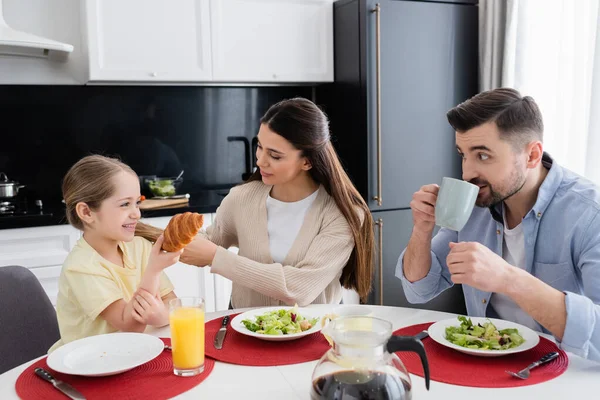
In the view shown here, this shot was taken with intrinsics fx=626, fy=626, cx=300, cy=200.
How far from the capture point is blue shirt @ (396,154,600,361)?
1.35 m

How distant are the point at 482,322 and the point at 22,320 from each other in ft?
3.89

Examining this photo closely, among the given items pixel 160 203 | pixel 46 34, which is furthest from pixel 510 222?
pixel 46 34

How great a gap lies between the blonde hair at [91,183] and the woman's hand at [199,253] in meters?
0.26

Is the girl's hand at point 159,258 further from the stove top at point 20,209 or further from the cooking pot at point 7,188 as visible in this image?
the cooking pot at point 7,188

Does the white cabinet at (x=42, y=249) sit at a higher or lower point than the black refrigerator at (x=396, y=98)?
lower

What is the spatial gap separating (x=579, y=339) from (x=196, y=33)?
102 inches

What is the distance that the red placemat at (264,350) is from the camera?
4.08 ft

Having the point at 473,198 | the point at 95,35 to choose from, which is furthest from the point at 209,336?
the point at 95,35

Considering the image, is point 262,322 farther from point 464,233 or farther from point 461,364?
point 464,233

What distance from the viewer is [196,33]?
128 inches

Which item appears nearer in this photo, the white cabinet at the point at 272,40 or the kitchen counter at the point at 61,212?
the kitchen counter at the point at 61,212

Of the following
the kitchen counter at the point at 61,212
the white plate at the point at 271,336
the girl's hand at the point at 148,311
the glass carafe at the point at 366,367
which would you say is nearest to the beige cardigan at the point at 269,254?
the white plate at the point at 271,336

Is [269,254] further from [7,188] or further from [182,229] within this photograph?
[7,188]

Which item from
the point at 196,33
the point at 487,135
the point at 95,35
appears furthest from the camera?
the point at 196,33
